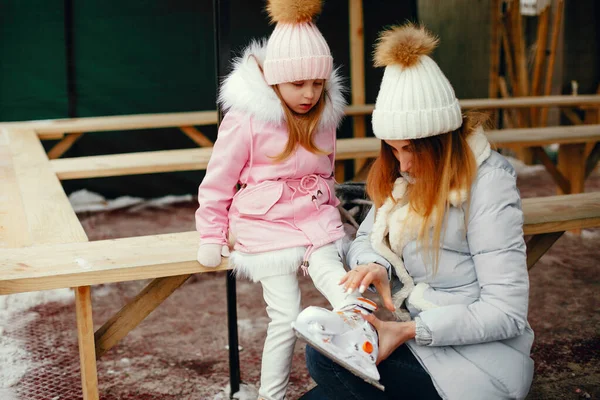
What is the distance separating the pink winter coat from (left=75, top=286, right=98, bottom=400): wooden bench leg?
1.29 ft

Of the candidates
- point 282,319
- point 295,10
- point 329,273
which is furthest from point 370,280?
point 295,10

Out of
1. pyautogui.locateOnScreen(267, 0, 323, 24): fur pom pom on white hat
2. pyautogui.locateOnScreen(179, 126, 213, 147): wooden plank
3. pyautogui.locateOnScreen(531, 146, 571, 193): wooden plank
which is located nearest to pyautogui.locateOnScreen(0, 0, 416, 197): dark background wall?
pyautogui.locateOnScreen(179, 126, 213, 147): wooden plank

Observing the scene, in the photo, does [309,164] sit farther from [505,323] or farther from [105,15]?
[105,15]

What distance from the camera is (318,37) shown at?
7.62 feet

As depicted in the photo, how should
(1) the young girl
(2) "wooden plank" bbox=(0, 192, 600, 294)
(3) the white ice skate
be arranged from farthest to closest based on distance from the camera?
(1) the young girl
(2) "wooden plank" bbox=(0, 192, 600, 294)
(3) the white ice skate

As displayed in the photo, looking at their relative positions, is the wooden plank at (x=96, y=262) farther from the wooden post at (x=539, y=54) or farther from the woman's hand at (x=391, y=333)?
the wooden post at (x=539, y=54)

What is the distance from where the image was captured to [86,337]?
2168 mm

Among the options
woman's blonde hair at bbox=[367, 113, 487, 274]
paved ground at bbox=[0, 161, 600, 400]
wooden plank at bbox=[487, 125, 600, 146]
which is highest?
woman's blonde hair at bbox=[367, 113, 487, 274]

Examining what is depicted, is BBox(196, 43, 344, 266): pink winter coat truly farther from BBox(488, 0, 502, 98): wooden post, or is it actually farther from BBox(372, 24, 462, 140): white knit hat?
BBox(488, 0, 502, 98): wooden post

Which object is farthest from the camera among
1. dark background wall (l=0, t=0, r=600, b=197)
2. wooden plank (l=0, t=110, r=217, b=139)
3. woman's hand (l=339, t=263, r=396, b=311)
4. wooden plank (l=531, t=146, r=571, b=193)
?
dark background wall (l=0, t=0, r=600, b=197)

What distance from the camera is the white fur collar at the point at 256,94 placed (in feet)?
7.55

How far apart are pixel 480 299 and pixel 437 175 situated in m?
0.34

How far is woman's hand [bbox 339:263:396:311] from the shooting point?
6.22ft

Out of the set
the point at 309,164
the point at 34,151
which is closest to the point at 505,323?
the point at 309,164
